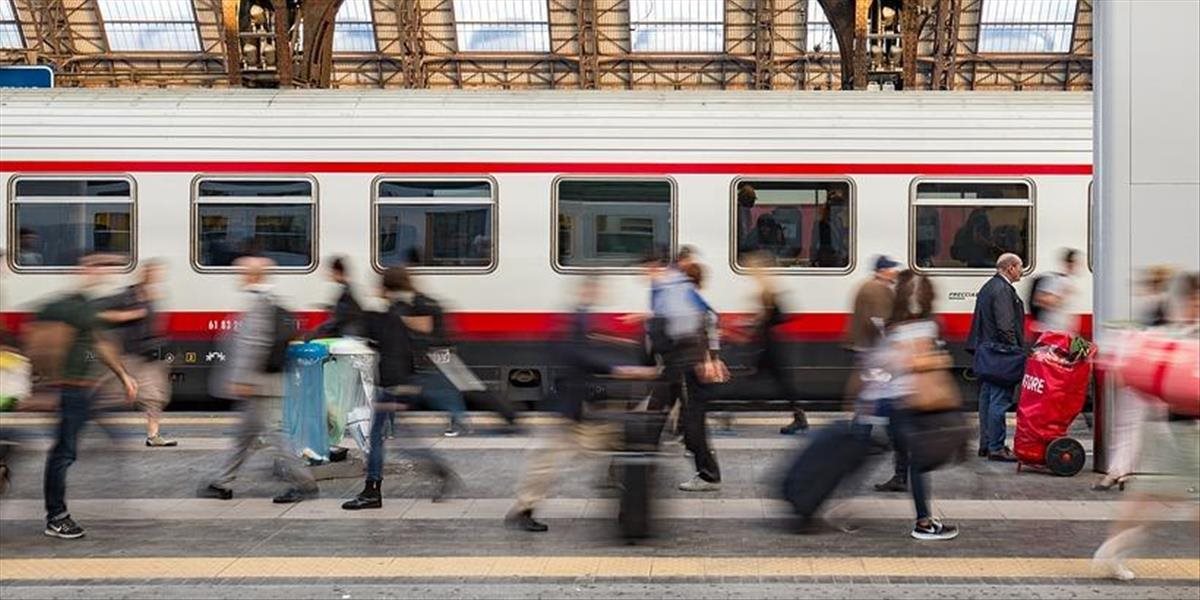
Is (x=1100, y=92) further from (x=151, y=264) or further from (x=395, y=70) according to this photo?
(x=395, y=70)

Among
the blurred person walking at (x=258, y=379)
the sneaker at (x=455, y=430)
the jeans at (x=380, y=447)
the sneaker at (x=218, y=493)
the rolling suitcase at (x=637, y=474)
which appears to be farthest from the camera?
the sneaker at (x=455, y=430)

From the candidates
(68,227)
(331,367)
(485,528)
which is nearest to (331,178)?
(68,227)

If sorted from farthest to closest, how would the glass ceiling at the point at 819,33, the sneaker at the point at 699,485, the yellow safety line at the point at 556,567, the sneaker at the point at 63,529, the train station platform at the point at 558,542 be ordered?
1. the glass ceiling at the point at 819,33
2. the sneaker at the point at 699,485
3. the sneaker at the point at 63,529
4. the yellow safety line at the point at 556,567
5. the train station platform at the point at 558,542

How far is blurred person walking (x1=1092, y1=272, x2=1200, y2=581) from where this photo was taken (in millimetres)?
6422

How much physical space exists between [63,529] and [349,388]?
252cm

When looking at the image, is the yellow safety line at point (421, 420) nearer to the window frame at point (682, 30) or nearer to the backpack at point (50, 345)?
the backpack at point (50, 345)

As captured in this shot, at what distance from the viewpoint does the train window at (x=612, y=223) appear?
1346 centimetres

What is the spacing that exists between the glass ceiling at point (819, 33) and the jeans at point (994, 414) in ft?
92.3

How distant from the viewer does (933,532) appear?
7.68 metres

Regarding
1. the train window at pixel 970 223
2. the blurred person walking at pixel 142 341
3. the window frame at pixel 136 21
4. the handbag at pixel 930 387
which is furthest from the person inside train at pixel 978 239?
the window frame at pixel 136 21

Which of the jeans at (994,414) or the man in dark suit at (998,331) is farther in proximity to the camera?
the jeans at (994,414)

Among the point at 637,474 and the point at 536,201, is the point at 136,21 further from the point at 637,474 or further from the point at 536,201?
the point at 637,474

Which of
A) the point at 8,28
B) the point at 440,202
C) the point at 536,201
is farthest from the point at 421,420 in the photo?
the point at 8,28

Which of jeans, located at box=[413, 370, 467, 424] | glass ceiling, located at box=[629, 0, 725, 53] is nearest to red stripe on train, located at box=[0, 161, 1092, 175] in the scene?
jeans, located at box=[413, 370, 467, 424]
